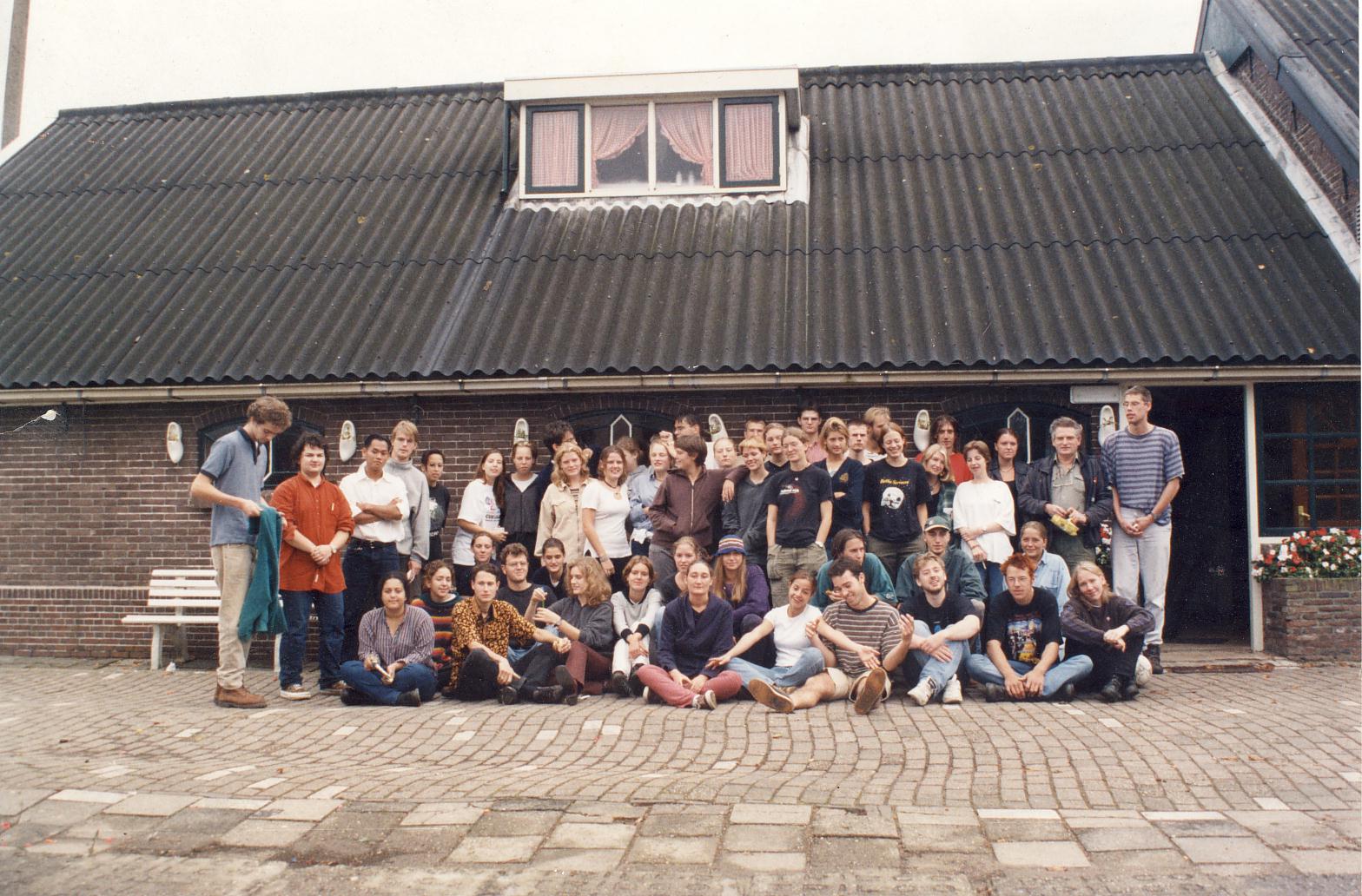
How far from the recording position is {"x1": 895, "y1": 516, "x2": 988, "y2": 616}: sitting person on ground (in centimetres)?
894

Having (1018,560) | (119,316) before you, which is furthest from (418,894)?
(119,316)

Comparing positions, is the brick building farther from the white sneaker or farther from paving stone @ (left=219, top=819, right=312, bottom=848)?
paving stone @ (left=219, top=819, right=312, bottom=848)

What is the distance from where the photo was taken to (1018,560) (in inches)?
335

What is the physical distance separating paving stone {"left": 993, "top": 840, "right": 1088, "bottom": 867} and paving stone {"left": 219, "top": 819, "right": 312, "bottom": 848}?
3069mm

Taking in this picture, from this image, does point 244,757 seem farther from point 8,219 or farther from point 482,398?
point 8,219

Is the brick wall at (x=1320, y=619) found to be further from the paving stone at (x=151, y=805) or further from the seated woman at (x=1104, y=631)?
the paving stone at (x=151, y=805)

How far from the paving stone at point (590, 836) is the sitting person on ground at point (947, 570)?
4.04 metres

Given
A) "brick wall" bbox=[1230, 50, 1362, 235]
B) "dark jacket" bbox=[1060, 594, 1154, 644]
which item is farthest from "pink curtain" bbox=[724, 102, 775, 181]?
"dark jacket" bbox=[1060, 594, 1154, 644]

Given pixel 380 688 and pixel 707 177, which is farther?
pixel 707 177

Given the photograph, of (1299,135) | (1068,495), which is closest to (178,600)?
(1068,495)

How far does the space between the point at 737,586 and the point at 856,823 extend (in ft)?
11.7

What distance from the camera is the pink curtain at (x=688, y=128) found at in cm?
1406

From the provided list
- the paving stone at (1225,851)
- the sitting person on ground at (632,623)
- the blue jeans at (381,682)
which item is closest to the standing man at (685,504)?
the sitting person on ground at (632,623)

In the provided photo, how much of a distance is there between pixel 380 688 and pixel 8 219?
9.81m
